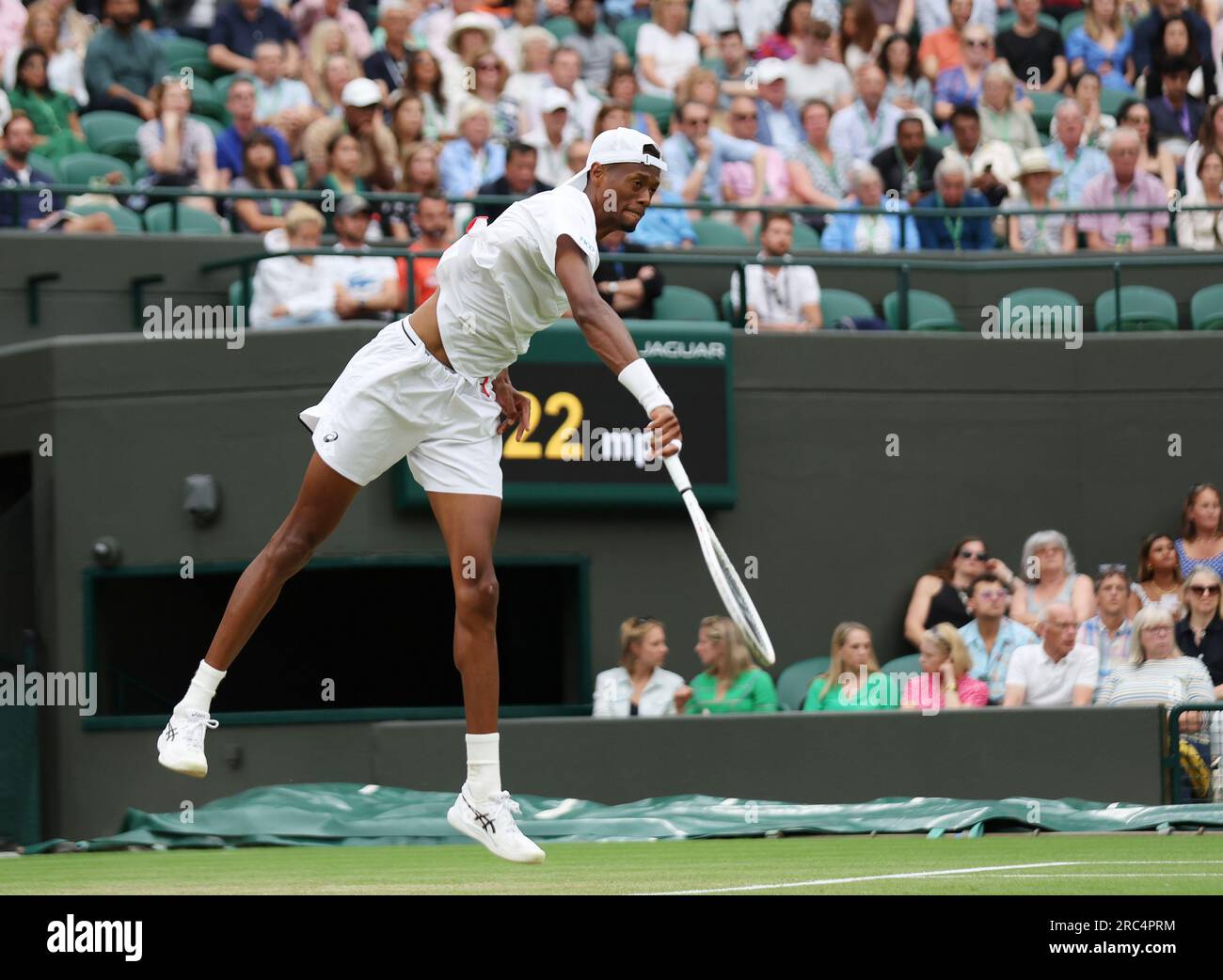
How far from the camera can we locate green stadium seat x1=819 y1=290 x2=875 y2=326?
607 inches

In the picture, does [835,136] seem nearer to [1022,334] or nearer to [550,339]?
[1022,334]

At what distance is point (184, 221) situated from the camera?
15039 millimetres


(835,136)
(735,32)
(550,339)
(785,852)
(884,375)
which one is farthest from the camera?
(735,32)

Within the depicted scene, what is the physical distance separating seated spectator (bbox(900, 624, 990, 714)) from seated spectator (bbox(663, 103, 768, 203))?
4.70 meters

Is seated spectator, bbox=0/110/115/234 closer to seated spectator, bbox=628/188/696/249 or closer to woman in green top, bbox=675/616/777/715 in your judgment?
seated spectator, bbox=628/188/696/249

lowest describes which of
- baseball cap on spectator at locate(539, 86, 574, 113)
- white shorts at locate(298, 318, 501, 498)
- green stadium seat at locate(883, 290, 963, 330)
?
white shorts at locate(298, 318, 501, 498)

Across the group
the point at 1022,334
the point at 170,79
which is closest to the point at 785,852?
the point at 1022,334

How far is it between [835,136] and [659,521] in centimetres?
446

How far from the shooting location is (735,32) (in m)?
18.5

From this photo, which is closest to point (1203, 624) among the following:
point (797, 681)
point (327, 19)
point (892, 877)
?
point (797, 681)

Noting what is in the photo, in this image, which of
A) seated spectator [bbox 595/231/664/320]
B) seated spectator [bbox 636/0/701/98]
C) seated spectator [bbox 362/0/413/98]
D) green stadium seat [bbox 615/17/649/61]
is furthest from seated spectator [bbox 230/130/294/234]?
green stadium seat [bbox 615/17/649/61]

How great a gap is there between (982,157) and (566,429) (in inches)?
206

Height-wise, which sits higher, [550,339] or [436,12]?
[436,12]

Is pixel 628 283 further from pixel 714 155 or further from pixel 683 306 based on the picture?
pixel 714 155
